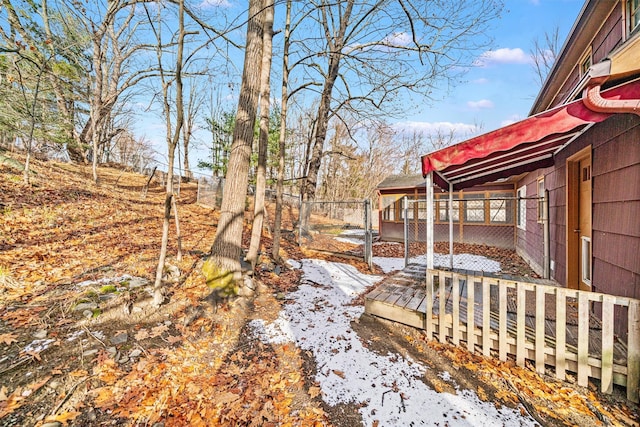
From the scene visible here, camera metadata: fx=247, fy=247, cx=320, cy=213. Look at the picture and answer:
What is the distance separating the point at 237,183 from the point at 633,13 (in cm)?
547

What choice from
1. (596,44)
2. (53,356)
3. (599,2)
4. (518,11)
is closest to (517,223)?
(518,11)

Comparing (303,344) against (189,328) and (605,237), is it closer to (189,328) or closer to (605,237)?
(189,328)

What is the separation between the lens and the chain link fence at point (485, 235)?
23.5ft

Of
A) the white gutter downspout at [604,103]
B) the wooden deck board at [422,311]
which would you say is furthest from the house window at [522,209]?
the white gutter downspout at [604,103]

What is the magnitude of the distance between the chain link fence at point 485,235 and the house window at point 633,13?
442 centimetres

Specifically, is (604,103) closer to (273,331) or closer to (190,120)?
(273,331)

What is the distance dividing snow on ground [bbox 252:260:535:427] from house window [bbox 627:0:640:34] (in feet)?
14.0

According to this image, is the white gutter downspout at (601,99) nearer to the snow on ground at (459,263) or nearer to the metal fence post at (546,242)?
the metal fence post at (546,242)

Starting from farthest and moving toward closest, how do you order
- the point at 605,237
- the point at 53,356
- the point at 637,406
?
1. the point at 605,237
2. the point at 53,356
3. the point at 637,406

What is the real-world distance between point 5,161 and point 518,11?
1430 cm

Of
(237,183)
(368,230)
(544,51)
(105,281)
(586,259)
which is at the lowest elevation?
(105,281)

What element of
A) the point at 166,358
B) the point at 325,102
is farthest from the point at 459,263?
the point at 166,358

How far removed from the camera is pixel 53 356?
7.66 feet

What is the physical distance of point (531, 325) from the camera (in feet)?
9.53
